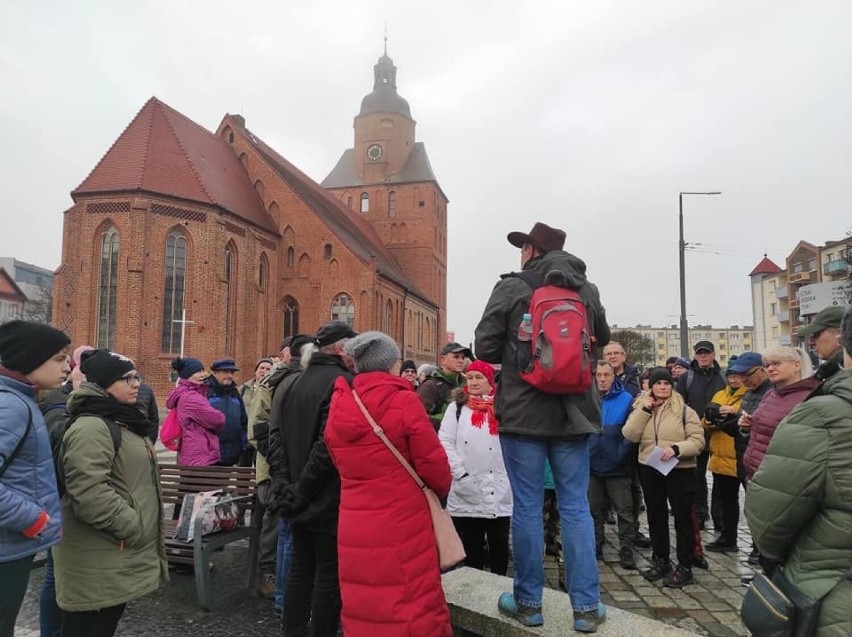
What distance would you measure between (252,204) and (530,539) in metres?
35.4

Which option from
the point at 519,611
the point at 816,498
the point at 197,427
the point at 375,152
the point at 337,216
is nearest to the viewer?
the point at 816,498

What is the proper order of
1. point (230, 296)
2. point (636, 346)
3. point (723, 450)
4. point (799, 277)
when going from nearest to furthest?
point (723, 450), point (230, 296), point (799, 277), point (636, 346)

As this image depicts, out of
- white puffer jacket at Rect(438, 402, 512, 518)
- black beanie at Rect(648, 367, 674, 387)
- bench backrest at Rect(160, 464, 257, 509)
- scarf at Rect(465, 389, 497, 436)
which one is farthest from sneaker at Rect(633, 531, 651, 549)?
bench backrest at Rect(160, 464, 257, 509)

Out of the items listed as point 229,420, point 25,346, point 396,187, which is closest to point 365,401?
point 25,346

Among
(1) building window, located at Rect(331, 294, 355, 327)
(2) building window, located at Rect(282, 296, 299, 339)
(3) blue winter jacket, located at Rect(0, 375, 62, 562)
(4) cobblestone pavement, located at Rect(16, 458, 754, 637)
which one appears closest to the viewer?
(3) blue winter jacket, located at Rect(0, 375, 62, 562)

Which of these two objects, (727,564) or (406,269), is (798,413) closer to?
(727,564)

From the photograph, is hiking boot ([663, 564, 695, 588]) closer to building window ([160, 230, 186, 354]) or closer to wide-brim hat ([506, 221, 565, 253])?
wide-brim hat ([506, 221, 565, 253])

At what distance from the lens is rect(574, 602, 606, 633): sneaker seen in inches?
123

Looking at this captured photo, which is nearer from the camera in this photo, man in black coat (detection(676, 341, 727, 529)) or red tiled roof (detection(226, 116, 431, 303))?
man in black coat (detection(676, 341, 727, 529))

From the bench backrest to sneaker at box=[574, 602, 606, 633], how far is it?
3.08 meters

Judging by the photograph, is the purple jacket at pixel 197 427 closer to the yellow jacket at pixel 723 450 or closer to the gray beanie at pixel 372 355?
the gray beanie at pixel 372 355

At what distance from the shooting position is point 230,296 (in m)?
32.4

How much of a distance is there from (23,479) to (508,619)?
99.2 inches

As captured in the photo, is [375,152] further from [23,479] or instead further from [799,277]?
[23,479]
